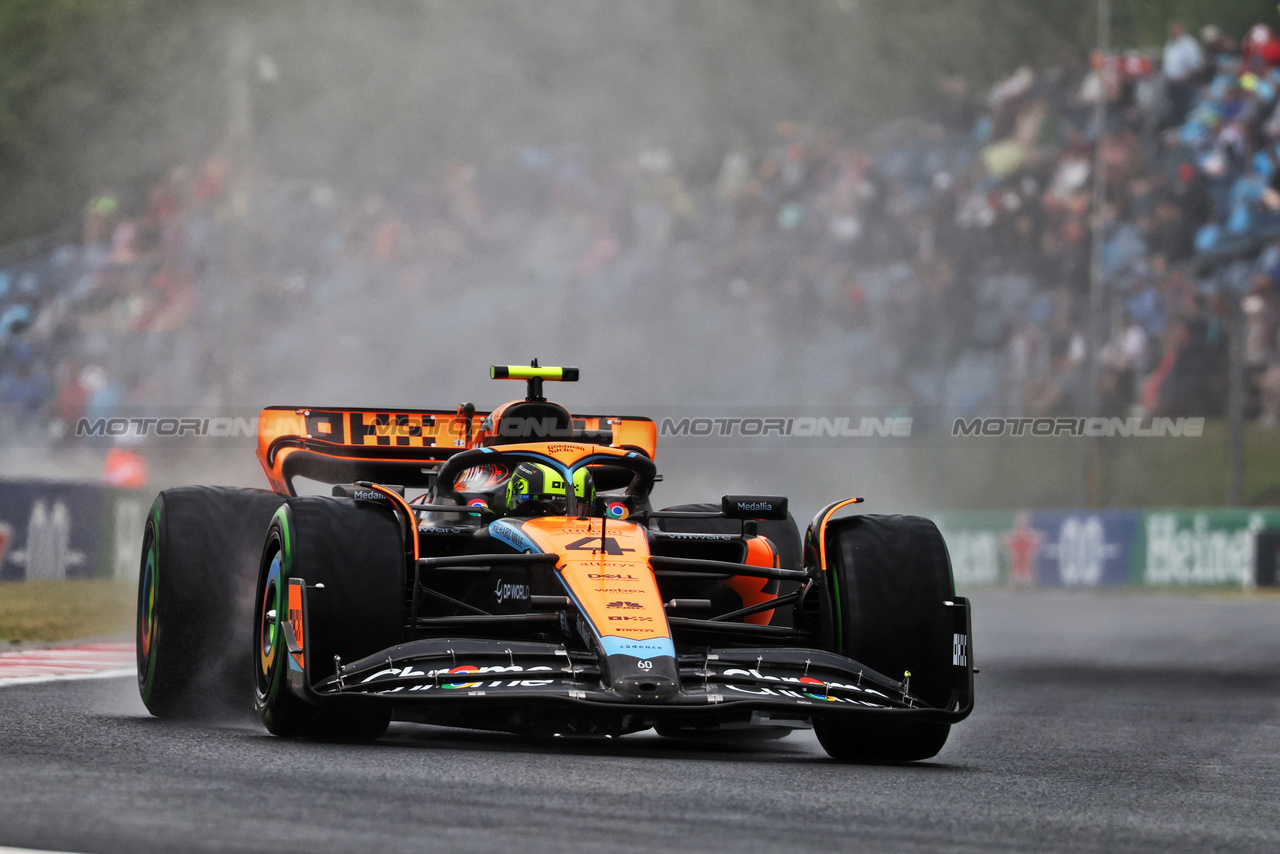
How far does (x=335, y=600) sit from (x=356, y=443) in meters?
3.13

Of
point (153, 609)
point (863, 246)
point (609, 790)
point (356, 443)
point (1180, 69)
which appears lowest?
point (609, 790)

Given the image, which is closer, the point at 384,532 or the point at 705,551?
the point at 384,532

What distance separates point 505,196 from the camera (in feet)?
98.4

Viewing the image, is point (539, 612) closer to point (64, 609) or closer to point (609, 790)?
point (609, 790)

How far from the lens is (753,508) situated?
721 centimetres

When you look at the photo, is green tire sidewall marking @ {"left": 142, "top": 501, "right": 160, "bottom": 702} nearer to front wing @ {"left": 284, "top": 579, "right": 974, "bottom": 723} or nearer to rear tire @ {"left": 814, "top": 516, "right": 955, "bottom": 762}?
front wing @ {"left": 284, "top": 579, "right": 974, "bottom": 723}

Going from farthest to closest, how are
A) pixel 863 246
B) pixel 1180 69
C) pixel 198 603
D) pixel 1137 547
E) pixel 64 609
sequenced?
pixel 863 246 < pixel 1180 69 < pixel 1137 547 < pixel 64 609 < pixel 198 603

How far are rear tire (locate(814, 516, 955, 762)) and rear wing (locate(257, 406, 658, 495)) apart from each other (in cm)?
259

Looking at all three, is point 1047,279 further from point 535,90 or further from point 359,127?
point 359,127

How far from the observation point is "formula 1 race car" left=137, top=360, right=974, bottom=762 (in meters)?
5.85

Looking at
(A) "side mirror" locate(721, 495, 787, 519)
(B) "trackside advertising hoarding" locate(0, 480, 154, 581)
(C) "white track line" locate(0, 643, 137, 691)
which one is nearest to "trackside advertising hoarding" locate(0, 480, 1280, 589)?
(B) "trackside advertising hoarding" locate(0, 480, 154, 581)

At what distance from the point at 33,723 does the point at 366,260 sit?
74.6 ft

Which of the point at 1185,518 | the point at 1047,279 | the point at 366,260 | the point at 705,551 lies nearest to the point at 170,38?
the point at 366,260

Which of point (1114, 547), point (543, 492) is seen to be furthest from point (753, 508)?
point (1114, 547)
